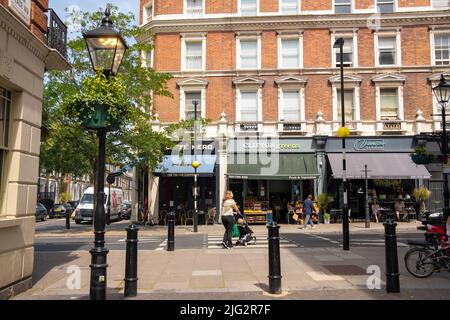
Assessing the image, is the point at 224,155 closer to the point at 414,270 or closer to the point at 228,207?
the point at 228,207

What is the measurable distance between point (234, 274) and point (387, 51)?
22029mm

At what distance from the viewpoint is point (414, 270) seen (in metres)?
8.61

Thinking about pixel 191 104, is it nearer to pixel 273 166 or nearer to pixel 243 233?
pixel 273 166

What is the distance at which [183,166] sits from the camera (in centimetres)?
2462

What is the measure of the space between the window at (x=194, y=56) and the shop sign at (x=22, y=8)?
19322 mm

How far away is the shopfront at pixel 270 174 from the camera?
80.3ft

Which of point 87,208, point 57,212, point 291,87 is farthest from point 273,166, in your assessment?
point 57,212

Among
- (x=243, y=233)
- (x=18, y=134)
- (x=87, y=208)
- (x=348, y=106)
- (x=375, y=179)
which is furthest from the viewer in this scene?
(x=87, y=208)

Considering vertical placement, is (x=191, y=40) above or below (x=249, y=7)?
below

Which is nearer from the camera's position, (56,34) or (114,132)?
(56,34)

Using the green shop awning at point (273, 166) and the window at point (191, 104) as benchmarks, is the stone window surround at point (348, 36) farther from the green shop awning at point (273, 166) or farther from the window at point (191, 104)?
the window at point (191, 104)

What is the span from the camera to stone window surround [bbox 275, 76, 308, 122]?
26.0 metres

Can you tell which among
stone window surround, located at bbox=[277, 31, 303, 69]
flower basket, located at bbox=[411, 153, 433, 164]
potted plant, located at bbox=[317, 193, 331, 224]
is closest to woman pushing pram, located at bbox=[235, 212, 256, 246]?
flower basket, located at bbox=[411, 153, 433, 164]
